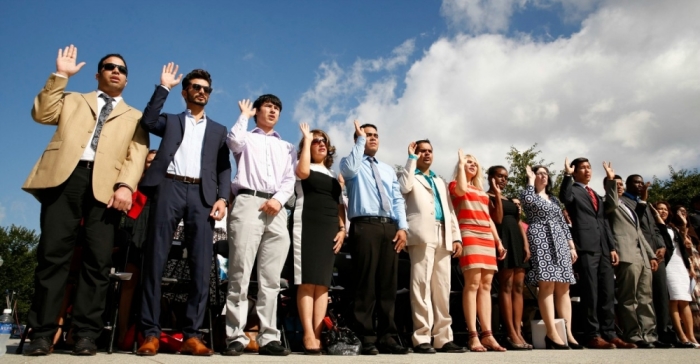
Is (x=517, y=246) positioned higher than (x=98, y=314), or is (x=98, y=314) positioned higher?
(x=517, y=246)

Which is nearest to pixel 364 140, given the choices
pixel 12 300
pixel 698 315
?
pixel 698 315

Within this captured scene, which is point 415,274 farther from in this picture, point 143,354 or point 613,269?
point 613,269

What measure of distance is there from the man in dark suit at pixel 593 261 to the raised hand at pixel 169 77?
4.89 metres

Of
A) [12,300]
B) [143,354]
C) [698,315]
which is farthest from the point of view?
[12,300]

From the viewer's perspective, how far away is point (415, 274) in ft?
17.0

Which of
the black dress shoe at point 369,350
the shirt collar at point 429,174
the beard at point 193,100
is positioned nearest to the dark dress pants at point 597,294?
the shirt collar at point 429,174

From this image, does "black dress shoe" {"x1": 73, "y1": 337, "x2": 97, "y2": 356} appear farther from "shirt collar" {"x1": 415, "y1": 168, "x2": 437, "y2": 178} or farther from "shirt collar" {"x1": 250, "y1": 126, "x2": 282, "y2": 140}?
"shirt collar" {"x1": 415, "y1": 168, "x2": 437, "y2": 178}

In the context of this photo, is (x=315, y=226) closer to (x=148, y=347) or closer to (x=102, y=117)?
(x=148, y=347)

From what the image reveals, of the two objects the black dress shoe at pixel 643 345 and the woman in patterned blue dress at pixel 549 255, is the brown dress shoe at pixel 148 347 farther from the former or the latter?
the black dress shoe at pixel 643 345

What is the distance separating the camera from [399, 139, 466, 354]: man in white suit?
508 centimetres

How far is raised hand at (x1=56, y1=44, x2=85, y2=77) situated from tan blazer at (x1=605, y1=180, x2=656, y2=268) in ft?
21.6

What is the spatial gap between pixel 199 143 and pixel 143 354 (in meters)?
1.75

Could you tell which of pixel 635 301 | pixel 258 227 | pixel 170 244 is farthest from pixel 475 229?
pixel 170 244

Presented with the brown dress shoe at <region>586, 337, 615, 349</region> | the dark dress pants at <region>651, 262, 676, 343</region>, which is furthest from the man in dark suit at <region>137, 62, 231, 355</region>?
the dark dress pants at <region>651, 262, 676, 343</region>
